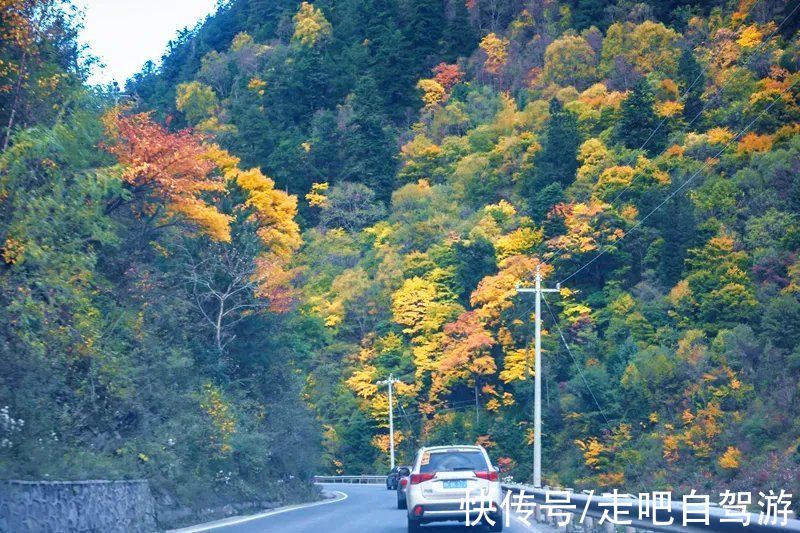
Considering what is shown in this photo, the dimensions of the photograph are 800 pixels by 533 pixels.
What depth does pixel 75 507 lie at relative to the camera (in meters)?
16.5

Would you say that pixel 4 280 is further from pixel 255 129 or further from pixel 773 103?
pixel 255 129

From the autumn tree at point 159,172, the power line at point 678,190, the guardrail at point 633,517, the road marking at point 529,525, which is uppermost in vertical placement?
the power line at point 678,190

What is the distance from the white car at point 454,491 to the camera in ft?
63.9

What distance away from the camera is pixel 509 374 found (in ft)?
205

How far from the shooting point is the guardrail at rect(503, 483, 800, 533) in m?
10.3

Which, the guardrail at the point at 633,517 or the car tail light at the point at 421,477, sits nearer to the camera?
the guardrail at the point at 633,517

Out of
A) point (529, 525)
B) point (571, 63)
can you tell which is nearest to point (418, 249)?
point (571, 63)

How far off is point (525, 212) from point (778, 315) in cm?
2638

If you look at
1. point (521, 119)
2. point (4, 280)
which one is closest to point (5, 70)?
point (4, 280)

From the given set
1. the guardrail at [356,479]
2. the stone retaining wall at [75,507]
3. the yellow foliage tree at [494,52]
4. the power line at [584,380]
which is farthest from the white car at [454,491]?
the yellow foliage tree at [494,52]

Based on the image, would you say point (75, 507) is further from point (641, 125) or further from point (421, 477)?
point (641, 125)

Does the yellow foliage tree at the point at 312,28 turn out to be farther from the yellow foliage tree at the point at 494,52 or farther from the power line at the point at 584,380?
the power line at the point at 584,380

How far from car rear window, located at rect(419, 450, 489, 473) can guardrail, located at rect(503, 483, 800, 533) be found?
1.60 metres

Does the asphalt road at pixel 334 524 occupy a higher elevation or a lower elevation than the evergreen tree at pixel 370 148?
lower
